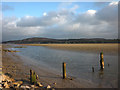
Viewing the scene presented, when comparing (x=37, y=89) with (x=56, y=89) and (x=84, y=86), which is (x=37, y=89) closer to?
(x=56, y=89)

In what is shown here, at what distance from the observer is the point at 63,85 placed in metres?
9.14

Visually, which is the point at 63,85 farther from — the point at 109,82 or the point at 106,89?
the point at 109,82

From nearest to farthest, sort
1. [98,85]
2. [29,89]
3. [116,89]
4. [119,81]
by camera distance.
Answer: [29,89]
[116,89]
[98,85]
[119,81]

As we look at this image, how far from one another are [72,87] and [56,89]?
4.41 feet

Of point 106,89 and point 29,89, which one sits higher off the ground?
point 29,89

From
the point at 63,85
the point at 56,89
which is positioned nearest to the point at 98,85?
the point at 63,85

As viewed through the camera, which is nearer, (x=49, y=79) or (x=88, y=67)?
(x=49, y=79)

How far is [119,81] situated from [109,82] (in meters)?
0.96

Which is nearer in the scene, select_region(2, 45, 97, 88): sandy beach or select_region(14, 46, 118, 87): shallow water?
select_region(2, 45, 97, 88): sandy beach

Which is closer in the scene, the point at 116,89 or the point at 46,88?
the point at 46,88

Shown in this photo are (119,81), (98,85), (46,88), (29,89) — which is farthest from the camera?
(119,81)

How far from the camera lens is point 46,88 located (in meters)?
8.03

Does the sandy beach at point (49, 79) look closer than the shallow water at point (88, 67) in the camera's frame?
Yes

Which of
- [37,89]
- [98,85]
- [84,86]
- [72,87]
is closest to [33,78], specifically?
[37,89]
